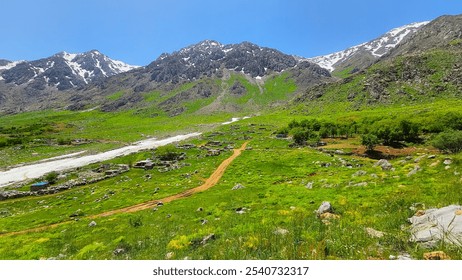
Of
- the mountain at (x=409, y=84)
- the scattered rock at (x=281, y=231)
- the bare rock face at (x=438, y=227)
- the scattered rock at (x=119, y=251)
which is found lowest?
the scattered rock at (x=119, y=251)

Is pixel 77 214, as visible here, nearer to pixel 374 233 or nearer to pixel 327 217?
pixel 327 217

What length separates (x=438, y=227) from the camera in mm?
11906

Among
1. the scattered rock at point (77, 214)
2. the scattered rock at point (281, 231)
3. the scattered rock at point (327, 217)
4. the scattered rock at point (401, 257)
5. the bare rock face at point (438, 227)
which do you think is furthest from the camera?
the scattered rock at point (77, 214)

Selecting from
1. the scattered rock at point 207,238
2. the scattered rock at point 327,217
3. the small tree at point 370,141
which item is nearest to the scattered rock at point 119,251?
the scattered rock at point 207,238

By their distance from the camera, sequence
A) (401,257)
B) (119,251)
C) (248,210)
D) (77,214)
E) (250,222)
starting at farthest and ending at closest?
1. (77,214)
2. (248,210)
3. (250,222)
4. (119,251)
5. (401,257)

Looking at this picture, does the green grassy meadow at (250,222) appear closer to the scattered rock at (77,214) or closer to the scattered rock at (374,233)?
the scattered rock at (374,233)

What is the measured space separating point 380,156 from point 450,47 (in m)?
184

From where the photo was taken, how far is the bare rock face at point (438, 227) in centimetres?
1071

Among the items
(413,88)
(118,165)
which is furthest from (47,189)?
(413,88)

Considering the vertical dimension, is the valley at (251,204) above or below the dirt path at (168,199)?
above

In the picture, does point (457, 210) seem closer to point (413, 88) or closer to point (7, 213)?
point (7, 213)

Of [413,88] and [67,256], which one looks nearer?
[67,256]

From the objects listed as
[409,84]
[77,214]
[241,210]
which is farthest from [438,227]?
[409,84]

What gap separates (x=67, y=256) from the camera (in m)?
20.1
